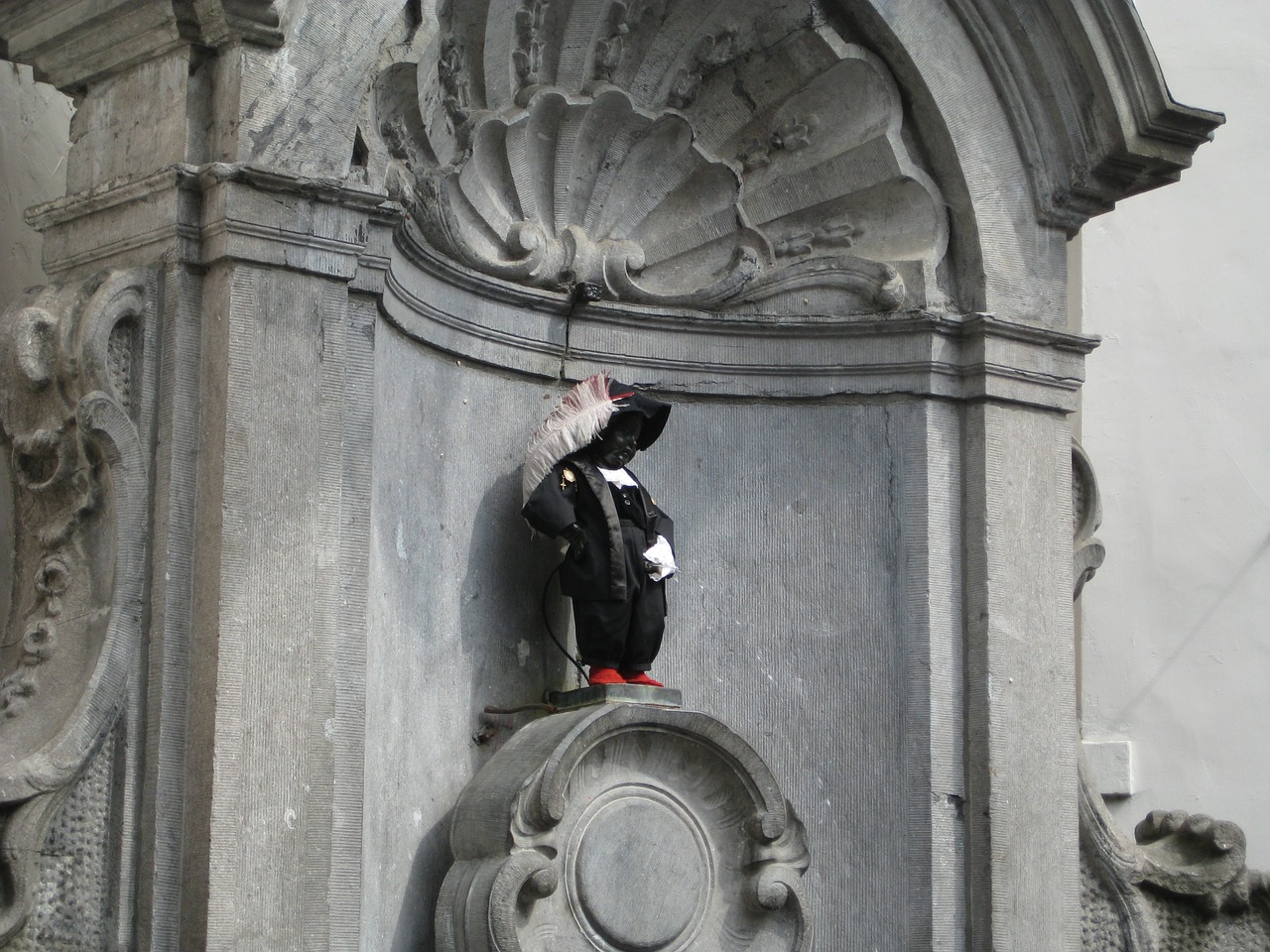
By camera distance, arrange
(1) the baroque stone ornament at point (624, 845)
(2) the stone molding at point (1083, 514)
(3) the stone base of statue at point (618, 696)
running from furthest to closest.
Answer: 1. (2) the stone molding at point (1083, 514)
2. (3) the stone base of statue at point (618, 696)
3. (1) the baroque stone ornament at point (624, 845)

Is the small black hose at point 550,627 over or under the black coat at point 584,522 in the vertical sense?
under

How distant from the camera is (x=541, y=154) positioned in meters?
6.07

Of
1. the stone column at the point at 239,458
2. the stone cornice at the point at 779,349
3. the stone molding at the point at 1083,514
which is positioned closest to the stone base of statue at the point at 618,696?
the stone column at the point at 239,458

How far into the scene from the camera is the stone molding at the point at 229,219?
4.75 metres

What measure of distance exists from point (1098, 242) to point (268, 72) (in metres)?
3.96

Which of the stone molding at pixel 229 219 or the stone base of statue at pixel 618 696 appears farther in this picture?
the stone base of statue at pixel 618 696

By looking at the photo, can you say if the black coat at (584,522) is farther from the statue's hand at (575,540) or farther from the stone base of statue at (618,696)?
the stone base of statue at (618,696)

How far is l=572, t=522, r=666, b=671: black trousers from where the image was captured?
556 centimetres

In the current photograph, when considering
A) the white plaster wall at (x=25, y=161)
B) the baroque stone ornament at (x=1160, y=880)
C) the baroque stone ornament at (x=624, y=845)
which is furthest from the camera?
the baroque stone ornament at (x=1160, y=880)

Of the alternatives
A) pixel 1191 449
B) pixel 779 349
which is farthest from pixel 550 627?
pixel 1191 449

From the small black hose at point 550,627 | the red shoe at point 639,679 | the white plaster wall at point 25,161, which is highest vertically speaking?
the white plaster wall at point 25,161

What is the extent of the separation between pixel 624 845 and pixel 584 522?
0.84 meters

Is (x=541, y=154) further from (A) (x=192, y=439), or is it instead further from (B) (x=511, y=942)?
(B) (x=511, y=942)

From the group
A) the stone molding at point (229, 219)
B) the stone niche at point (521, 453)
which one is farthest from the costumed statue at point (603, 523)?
the stone molding at point (229, 219)
